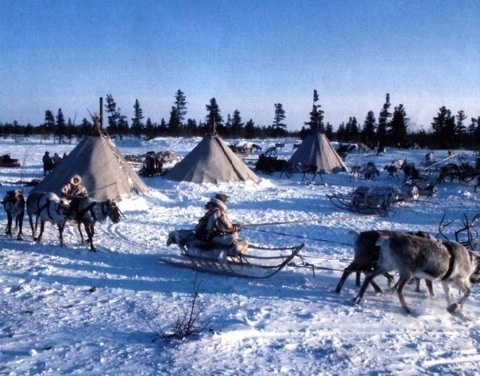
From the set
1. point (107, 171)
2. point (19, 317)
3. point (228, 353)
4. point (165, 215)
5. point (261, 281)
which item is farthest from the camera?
point (107, 171)

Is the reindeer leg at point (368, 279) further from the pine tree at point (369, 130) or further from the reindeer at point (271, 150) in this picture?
the pine tree at point (369, 130)

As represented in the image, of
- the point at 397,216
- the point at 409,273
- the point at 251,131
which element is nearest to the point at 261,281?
the point at 409,273

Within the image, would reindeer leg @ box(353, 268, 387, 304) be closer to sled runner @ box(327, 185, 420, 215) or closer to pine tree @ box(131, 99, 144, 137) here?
sled runner @ box(327, 185, 420, 215)

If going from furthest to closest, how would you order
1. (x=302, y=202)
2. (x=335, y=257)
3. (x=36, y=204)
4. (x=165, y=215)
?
(x=302, y=202) < (x=165, y=215) < (x=36, y=204) < (x=335, y=257)

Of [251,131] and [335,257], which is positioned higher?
[251,131]

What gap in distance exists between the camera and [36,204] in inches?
334

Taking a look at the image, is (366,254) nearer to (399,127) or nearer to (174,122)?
(399,127)

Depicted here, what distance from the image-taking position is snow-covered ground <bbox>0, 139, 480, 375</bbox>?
393cm

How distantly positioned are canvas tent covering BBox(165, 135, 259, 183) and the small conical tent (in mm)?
6045

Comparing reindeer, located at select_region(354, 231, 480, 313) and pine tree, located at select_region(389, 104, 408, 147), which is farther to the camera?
pine tree, located at select_region(389, 104, 408, 147)

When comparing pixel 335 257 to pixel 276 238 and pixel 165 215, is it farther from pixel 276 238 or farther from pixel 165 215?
pixel 165 215

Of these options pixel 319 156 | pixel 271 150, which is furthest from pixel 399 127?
pixel 319 156

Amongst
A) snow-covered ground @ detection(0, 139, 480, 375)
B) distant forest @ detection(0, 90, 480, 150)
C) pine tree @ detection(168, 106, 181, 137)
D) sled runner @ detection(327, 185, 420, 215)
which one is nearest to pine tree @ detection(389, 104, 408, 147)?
distant forest @ detection(0, 90, 480, 150)

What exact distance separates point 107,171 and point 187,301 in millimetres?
8567
